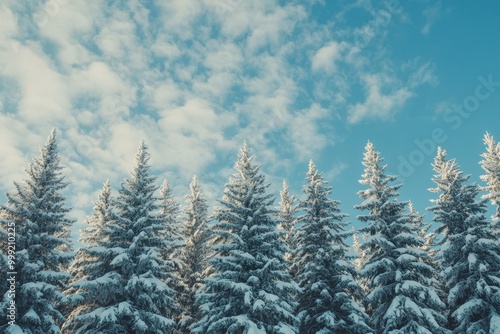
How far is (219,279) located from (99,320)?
652cm

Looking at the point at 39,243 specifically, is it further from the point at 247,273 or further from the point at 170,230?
the point at 247,273

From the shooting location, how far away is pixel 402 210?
25641mm

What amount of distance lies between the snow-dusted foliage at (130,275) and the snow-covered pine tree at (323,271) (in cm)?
854

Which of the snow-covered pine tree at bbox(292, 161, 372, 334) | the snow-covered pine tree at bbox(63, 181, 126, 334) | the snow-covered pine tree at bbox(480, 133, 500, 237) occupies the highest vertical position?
the snow-covered pine tree at bbox(480, 133, 500, 237)

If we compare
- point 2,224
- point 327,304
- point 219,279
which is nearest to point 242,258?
point 219,279

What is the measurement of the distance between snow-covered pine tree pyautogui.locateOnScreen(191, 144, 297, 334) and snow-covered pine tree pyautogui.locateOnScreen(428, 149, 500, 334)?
1073 cm

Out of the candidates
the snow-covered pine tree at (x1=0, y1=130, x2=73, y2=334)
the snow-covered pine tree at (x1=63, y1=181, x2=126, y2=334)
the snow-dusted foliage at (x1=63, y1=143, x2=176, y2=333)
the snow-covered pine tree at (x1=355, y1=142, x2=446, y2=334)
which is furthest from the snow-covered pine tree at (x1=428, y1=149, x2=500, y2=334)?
the snow-covered pine tree at (x1=0, y1=130, x2=73, y2=334)

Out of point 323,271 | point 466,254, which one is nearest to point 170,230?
point 323,271

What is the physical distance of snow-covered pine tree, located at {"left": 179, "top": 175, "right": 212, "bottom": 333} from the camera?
89.8 feet

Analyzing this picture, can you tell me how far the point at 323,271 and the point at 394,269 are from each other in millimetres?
4342

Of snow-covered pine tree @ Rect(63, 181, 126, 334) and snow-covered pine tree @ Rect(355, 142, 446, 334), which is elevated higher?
snow-covered pine tree @ Rect(355, 142, 446, 334)

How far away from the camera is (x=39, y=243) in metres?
20.8

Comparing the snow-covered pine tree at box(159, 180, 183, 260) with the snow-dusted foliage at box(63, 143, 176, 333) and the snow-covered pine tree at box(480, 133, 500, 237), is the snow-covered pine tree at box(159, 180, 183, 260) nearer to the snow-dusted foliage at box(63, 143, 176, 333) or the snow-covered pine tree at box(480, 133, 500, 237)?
the snow-dusted foliage at box(63, 143, 176, 333)

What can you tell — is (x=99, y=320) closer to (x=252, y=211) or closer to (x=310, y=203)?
(x=252, y=211)
